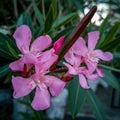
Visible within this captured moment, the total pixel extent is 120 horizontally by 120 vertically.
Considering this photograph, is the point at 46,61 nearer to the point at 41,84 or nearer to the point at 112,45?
the point at 41,84

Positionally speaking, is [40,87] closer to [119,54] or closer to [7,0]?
[119,54]

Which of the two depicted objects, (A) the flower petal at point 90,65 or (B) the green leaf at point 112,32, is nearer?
(A) the flower petal at point 90,65

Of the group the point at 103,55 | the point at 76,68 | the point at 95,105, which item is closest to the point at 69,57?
the point at 76,68

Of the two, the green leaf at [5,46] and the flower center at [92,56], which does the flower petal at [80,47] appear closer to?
the flower center at [92,56]

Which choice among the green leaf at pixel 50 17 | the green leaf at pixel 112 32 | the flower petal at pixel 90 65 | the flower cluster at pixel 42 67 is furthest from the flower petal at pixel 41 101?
the green leaf at pixel 112 32

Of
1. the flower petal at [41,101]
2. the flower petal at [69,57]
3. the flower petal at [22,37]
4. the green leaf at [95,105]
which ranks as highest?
the flower petal at [22,37]

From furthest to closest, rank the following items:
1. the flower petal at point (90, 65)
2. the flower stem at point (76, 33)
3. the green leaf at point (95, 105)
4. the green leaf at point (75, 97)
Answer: the green leaf at point (95, 105) < the green leaf at point (75, 97) < the flower petal at point (90, 65) < the flower stem at point (76, 33)

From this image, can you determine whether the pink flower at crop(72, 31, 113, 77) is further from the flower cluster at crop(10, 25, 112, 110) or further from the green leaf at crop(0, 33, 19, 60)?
the green leaf at crop(0, 33, 19, 60)

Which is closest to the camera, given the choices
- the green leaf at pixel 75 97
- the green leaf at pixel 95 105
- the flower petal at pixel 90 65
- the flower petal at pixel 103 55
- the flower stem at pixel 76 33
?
the flower stem at pixel 76 33

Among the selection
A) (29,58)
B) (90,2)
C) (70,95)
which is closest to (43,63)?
(29,58)
